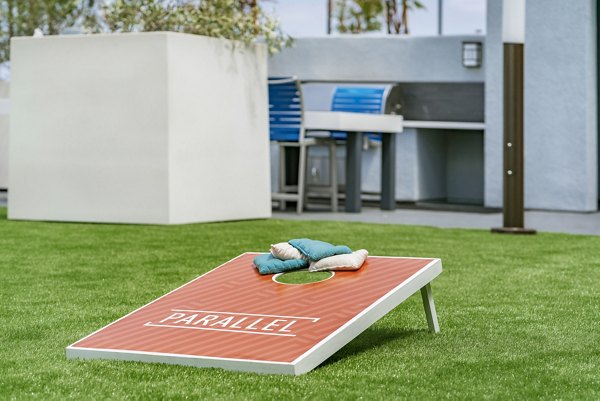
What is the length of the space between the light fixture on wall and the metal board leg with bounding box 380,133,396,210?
4.89ft

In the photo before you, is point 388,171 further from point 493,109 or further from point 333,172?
point 493,109

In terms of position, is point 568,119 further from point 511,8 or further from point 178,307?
point 178,307

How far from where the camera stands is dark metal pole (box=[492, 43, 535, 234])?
8539mm

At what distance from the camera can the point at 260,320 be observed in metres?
3.93

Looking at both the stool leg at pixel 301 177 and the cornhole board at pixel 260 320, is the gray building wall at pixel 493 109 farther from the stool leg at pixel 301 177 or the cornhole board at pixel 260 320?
the cornhole board at pixel 260 320

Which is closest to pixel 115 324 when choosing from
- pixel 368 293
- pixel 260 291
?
pixel 260 291

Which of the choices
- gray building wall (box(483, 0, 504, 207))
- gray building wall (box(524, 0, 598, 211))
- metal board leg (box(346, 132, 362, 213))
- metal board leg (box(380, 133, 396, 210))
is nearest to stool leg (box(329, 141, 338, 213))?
metal board leg (box(346, 132, 362, 213))

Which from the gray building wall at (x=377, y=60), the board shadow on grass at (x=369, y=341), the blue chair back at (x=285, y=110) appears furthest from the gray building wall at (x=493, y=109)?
the board shadow on grass at (x=369, y=341)

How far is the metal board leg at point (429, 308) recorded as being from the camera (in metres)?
4.40

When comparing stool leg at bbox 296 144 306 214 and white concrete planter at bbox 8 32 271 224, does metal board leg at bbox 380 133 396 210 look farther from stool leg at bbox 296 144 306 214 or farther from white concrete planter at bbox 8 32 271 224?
white concrete planter at bbox 8 32 271 224

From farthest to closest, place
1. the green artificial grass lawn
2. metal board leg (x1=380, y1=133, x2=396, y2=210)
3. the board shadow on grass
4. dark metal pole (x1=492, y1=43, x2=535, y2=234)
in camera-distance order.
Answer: metal board leg (x1=380, y1=133, x2=396, y2=210) < dark metal pole (x1=492, y1=43, x2=535, y2=234) < the board shadow on grass < the green artificial grass lawn

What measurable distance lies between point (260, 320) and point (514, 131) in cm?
499

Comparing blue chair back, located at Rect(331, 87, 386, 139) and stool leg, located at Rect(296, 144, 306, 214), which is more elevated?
blue chair back, located at Rect(331, 87, 386, 139)

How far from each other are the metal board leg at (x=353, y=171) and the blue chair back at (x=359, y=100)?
1317 millimetres
